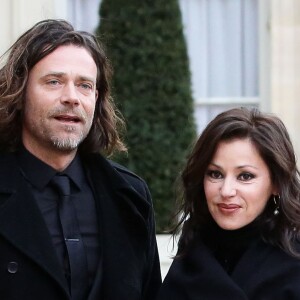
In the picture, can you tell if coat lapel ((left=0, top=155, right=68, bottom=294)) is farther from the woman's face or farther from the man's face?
the woman's face

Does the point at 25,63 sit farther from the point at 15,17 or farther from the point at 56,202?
the point at 15,17

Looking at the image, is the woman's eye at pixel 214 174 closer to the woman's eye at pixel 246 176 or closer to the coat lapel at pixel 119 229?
the woman's eye at pixel 246 176

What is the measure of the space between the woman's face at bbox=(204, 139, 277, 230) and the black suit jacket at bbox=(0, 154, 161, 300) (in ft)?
1.43

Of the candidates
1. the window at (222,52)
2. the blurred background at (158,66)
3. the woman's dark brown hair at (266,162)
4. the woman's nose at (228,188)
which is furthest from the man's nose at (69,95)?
the window at (222,52)

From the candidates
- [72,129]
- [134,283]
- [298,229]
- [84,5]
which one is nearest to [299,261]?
[298,229]

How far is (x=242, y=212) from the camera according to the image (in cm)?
343

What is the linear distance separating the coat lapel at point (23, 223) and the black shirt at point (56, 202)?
0.04m

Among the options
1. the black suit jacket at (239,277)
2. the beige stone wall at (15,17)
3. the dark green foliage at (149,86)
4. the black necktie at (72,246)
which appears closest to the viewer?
the black suit jacket at (239,277)

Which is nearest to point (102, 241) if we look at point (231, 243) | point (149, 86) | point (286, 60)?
point (231, 243)

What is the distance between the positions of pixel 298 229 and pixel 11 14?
4.25 meters

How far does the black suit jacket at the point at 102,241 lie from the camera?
3.47 meters

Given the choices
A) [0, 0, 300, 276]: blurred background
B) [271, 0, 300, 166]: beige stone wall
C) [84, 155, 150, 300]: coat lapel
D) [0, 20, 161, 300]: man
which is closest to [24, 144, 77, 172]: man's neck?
[0, 20, 161, 300]: man

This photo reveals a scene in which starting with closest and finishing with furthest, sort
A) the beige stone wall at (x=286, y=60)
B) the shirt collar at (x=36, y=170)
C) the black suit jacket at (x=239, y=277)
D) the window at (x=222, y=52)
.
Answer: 1. the black suit jacket at (x=239, y=277)
2. the shirt collar at (x=36, y=170)
3. the beige stone wall at (x=286, y=60)
4. the window at (x=222, y=52)

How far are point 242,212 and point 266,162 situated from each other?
19 centimetres
